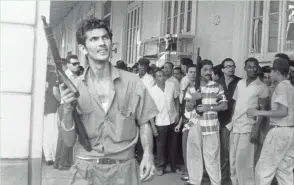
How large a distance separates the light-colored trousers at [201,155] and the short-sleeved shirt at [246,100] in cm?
32

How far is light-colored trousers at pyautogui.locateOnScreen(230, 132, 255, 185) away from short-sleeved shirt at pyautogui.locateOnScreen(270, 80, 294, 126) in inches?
27.6

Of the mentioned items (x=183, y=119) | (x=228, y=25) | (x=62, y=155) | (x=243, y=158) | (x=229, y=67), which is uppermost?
(x=228, y=25)

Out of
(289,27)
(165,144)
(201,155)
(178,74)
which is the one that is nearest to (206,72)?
(201,155)

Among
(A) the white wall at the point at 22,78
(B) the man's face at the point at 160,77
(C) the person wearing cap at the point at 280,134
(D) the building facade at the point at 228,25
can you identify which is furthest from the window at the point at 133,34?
(A) the white wall at the point at 22,78

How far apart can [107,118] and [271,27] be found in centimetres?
459

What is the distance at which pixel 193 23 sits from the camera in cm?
852

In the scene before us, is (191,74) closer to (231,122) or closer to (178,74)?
(231,122)

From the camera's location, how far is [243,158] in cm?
571

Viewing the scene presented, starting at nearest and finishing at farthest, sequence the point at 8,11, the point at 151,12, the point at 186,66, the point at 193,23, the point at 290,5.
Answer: the point at 8,11 → the point at 290,5 → the point at 186,66 → the point at 193,23 → the point at 151,12

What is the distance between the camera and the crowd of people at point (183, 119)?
2893 mm

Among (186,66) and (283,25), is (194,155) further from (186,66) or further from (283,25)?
(283,25)

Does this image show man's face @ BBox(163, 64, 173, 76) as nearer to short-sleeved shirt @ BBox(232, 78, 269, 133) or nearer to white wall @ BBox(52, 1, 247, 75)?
white wall @ BBox(52, 1, 247, 75)

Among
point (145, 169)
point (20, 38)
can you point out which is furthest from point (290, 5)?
point (145, 169)

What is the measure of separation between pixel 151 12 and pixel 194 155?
5.69 m
